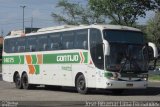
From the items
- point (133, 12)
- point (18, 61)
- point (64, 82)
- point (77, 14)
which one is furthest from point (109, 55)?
point (77, 14)

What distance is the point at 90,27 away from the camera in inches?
1017

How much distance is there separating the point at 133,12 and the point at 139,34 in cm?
1760

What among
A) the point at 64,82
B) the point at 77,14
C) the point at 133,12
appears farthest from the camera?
the point at 77,14

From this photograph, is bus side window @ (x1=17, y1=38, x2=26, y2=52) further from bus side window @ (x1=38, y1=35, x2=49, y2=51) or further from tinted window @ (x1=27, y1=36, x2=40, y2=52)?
bus side window @ (x1=38, y1=35, x2=49, y2=51)

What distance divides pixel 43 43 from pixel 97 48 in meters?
5.71

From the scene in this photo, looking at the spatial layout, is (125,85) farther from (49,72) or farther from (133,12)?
(133,12)

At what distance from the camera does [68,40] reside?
2756 centimetres

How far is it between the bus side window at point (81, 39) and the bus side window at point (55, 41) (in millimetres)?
1868

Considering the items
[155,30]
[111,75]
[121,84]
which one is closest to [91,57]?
[111,75]

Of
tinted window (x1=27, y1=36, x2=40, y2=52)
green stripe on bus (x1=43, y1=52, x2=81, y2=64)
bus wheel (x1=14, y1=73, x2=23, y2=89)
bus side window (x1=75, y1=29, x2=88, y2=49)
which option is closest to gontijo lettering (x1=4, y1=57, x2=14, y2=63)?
bus wheel (x1=14, y1=73, x2=23, y2=89)

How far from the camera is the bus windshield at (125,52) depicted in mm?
24891

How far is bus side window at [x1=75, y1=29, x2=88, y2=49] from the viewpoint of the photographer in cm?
2602

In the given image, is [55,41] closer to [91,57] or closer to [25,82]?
[91,57]

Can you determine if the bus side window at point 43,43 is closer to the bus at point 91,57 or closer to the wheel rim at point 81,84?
the bus at point 91,57
